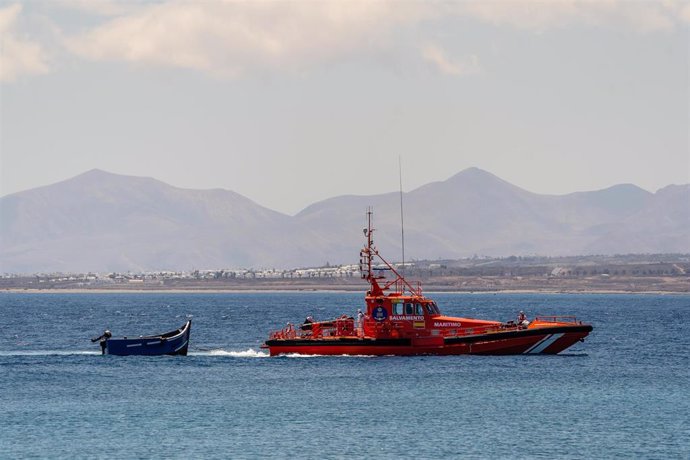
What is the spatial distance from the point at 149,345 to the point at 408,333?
16876mm

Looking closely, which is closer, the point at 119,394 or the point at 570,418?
the point at 570,418

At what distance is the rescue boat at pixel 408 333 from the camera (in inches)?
3004

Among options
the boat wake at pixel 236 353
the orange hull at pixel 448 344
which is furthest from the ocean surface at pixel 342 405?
the orange hull at pixel 448 344

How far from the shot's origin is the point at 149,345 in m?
81.0

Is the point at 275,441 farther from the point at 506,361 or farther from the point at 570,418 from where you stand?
the point at 506,361

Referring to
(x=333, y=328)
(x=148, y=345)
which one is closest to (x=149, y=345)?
(x=148, y=345)

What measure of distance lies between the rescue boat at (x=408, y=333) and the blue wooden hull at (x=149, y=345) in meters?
6.12

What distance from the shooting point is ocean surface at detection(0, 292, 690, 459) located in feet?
158

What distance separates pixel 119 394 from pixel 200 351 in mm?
23816

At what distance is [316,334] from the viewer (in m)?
78.2

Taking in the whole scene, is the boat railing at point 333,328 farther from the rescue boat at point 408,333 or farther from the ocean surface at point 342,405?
the ocean surface at point 342,405

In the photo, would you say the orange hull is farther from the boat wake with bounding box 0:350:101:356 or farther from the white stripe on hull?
the boat wake with bounding box 0:350:101:356

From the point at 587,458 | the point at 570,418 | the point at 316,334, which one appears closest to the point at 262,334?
the point at 316,334

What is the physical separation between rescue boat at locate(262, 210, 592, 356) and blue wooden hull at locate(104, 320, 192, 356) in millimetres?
6120
